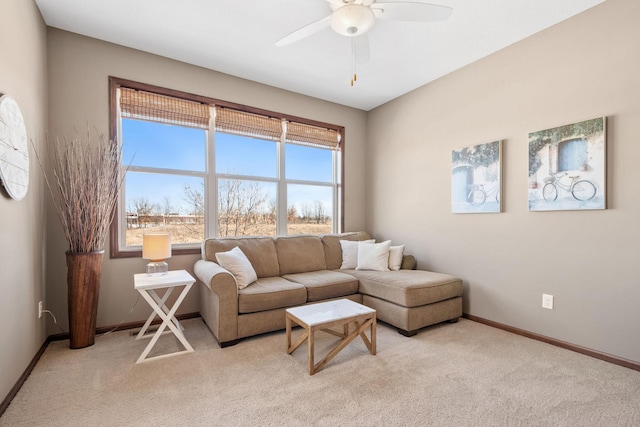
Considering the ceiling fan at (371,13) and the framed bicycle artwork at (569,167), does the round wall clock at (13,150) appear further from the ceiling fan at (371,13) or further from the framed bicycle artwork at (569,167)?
the framed bicycle artwork at (569,167)

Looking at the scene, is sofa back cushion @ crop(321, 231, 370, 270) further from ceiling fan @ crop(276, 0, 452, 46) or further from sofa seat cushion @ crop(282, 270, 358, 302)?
ceiling fan @ crop(276, 0, 452, 46)

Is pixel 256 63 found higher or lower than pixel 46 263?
higher

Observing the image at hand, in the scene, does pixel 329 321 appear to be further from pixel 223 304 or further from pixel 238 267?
pixel 238 267

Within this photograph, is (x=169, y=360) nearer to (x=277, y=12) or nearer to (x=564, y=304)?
(x=277, y=12)

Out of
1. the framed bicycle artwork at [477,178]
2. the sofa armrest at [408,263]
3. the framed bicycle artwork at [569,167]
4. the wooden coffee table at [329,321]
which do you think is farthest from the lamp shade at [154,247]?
the framed bicycle artwork at [569,167]

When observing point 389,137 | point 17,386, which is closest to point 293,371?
point 17,386

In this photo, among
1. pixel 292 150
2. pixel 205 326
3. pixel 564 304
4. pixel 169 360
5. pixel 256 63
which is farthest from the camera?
pixel 292 150

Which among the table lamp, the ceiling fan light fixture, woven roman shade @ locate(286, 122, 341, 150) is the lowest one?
the table lamp

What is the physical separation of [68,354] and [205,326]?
1.07 metres

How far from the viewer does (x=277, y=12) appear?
7.96 feet

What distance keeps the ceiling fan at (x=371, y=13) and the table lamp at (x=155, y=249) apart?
211 centimetres

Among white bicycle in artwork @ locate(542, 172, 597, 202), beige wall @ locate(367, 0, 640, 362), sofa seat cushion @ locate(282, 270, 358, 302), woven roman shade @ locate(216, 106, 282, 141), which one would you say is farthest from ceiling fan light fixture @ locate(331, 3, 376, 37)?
sofa seat cushion @ locate(282, 270, 358, 302)

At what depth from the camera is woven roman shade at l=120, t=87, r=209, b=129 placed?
A: 9.93 ft

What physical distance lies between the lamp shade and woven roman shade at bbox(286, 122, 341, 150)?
83.9 inches
